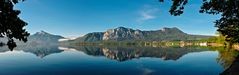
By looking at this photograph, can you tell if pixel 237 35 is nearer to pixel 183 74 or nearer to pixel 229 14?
pixel 229 14

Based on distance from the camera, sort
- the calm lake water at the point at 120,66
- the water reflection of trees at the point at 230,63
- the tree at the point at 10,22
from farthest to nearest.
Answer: the calm lake water at the point at 120,66 < the water reflection of trees at the point at 230,63 < the tree at the point at 10,22

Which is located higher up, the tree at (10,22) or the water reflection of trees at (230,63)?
the tree at (10,22)

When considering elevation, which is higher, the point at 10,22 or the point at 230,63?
the point at 10,22

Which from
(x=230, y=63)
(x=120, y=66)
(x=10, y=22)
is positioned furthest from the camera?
(x=120, y=66)

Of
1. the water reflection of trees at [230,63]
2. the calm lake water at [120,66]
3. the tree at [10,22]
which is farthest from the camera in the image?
the calm lake water at [120,66]

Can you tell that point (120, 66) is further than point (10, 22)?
Yes

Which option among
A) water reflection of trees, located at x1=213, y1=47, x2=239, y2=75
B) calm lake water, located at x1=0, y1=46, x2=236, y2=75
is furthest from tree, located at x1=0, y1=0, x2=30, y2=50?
calm lake water, located at x1=0, y1=46, x2=236, y2=75

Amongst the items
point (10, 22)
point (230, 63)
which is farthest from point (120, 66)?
point (10, 22)

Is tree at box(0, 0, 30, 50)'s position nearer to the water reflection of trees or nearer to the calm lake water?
the water reflection of trees

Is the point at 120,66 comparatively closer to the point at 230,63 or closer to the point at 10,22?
the point at 230,63

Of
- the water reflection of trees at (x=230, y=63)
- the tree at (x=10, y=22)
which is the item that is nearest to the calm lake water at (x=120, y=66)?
the water reflection of trees at (x=230, y=63)

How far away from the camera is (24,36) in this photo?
757 inches

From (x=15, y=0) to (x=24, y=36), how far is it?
255 centimetres

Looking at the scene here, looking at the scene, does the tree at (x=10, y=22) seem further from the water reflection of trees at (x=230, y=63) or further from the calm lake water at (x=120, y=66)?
the calm lake water at (x=120, y=66)
